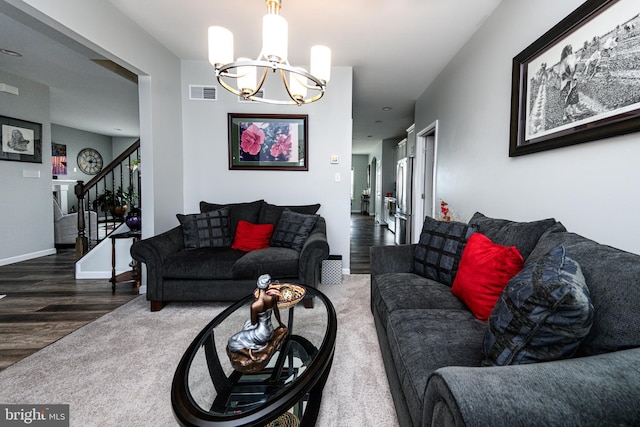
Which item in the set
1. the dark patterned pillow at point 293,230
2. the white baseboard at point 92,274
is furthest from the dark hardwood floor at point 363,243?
the white baseboard at point 92,274

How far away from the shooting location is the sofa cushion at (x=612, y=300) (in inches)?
31.6

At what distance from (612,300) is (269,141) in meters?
3.32

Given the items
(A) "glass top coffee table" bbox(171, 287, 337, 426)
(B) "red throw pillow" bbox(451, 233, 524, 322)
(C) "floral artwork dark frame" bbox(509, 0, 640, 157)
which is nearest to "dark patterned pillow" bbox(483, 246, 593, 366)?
(B) "red throw pillow" bbox(451, 233, 524, 322)

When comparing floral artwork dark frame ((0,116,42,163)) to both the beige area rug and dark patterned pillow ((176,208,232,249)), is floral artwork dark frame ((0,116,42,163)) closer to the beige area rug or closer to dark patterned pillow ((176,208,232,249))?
dark patterned pillow ((176,208,232,249))

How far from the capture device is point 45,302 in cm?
266

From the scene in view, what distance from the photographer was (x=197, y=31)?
2.80 metres

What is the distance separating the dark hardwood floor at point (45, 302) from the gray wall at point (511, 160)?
1.84m

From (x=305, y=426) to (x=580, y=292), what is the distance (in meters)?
1.06

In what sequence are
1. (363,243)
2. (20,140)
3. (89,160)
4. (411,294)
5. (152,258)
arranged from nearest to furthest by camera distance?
(411,294), (152,258), (20,140), (363,243), (89,160)

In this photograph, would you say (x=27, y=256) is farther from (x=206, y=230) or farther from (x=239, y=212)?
(x=239, y=212)

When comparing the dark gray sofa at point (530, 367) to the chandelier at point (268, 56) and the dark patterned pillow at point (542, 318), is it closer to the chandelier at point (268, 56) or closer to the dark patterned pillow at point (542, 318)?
the dark patterned pillow at point (542, 318)

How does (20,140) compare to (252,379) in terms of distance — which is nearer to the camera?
(252,379)

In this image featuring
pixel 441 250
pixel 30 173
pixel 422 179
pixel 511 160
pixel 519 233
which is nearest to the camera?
pixel 519 233

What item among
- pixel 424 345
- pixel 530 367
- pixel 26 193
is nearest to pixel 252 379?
pixel 424 345
